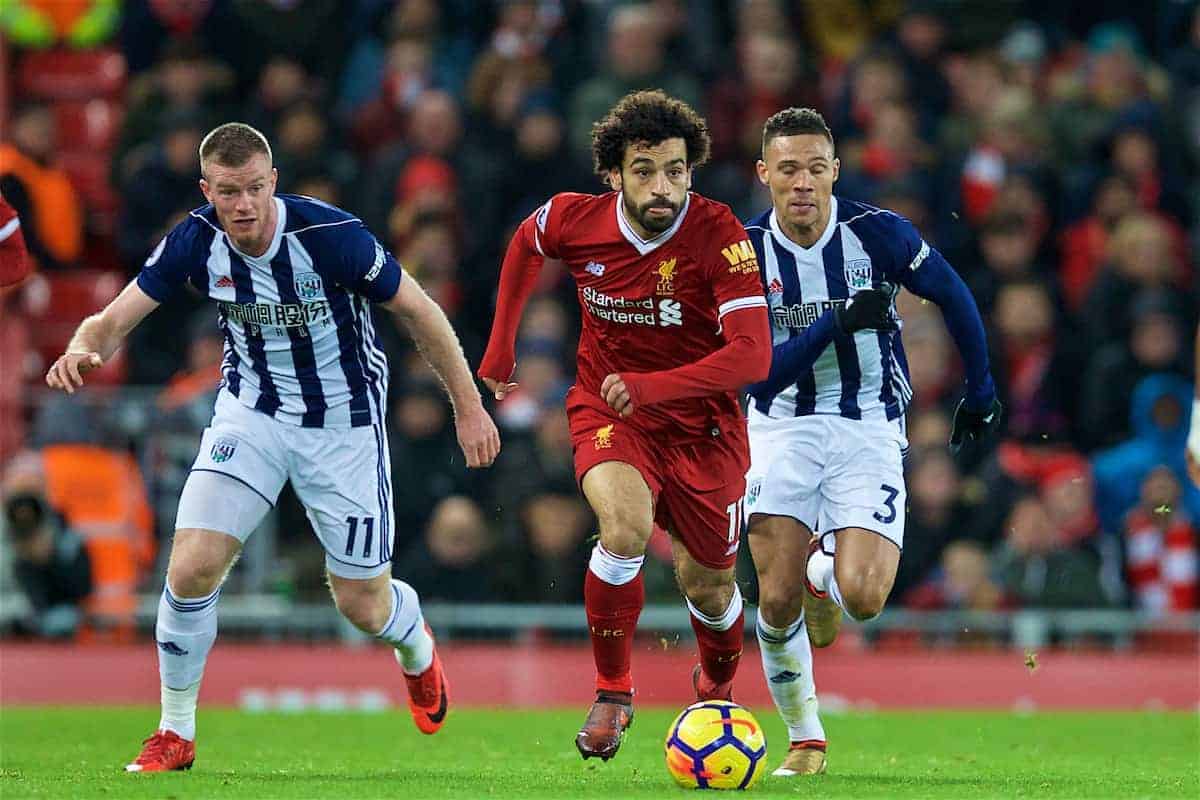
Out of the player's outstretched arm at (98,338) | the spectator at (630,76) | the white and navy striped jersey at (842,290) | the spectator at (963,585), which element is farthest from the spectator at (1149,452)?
the player's outstretched arm at (98,338)

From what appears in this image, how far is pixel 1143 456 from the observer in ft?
48.2

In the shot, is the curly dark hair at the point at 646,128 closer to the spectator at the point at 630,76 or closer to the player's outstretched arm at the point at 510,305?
the player's outstretched arm at the point at 510,305

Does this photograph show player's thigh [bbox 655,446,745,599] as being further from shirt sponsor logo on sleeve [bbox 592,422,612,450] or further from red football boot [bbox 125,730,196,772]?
red football boot [bbox 125,730,196,772]

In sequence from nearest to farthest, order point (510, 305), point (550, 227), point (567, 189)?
point (550, 227), point (510, 305), point (567, 189)

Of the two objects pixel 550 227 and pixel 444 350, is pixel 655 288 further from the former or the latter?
pixel 444 350

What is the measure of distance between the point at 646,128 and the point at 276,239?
5.13ft

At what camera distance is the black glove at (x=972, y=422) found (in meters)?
9.48

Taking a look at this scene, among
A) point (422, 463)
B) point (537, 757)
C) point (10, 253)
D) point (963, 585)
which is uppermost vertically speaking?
point (10, 253)

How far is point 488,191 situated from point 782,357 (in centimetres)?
724

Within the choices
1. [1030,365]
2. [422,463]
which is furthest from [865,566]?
[1030,365]

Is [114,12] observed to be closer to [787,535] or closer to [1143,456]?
[1143,456]

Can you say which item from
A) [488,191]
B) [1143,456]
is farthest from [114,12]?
[1143,456]

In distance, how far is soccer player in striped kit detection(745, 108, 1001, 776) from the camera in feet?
30.2

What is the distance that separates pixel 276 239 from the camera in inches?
357
